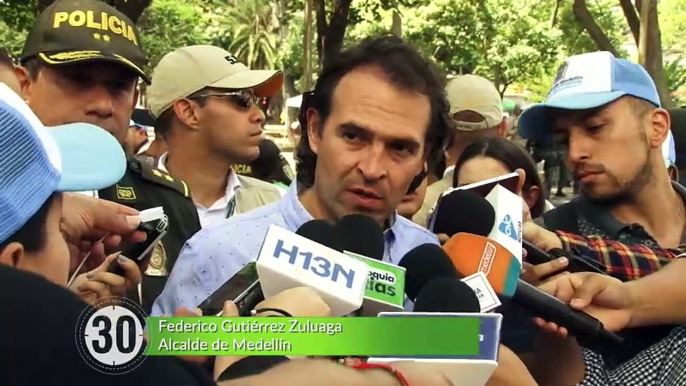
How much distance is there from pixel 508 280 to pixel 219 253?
27.6 inches

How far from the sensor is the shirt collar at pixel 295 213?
2.07 meters

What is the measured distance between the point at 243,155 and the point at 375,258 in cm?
208

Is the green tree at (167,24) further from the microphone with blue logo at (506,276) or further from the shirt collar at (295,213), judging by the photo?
the microphone with blue logo at (506,276)

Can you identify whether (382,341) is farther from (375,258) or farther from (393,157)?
(393,157)

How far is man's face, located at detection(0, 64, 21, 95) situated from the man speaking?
0.84m

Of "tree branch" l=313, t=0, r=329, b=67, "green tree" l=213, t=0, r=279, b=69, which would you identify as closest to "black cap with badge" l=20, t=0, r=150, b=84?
"tree branch" l=313, t=0, r=329, b=67

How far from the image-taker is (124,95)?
114 inches

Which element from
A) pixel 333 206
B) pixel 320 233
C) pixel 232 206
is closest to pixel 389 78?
pixel 333 206

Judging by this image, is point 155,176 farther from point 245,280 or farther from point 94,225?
point 245,280

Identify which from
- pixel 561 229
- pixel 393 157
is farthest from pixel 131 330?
pixel 561 229

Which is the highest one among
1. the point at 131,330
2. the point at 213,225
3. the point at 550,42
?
the point at 131,330

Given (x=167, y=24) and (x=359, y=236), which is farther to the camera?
(x=167, y=24)

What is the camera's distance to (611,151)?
245 centimetres
